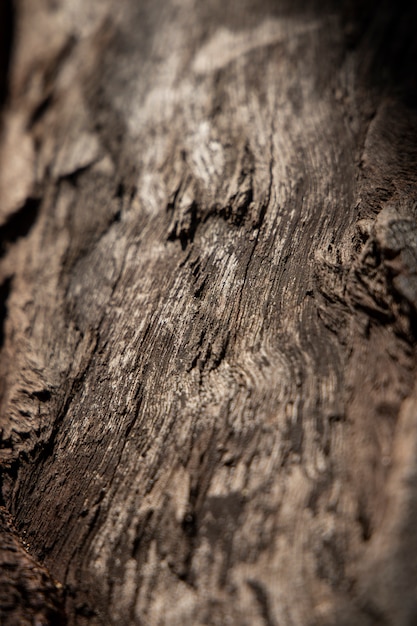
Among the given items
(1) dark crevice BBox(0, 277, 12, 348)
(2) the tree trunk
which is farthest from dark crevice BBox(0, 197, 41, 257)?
(1) dark crevice BBox(0, 277, 12, 348)

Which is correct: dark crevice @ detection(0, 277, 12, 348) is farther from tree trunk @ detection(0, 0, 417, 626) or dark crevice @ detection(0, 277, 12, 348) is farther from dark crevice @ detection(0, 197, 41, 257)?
dark crevice @ detection(0, 197, 41, 257)

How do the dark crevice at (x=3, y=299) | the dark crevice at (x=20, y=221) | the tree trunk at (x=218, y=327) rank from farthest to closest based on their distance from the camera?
1. the dark crevice at (x=20, y=221)
2. the dark crevice at (x=3, y=299)
3. the tree trunk at (x=218, y=327)

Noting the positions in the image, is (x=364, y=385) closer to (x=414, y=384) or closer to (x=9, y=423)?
(x=414, y=384)

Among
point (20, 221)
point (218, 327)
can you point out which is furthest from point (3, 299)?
point (218, 327)

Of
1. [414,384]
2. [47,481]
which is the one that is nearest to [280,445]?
[414,384]

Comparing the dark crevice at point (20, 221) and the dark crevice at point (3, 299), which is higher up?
the dark crevice at point (20, 221)

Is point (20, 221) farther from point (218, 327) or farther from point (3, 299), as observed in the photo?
point (218, 327)

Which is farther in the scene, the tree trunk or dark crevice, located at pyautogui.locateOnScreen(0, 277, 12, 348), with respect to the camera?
dark crevice, located at pyautogui.locateOnScreen(0, 277, 12, 348)

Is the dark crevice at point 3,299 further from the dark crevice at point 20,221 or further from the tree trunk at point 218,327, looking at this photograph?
the dark crevice at point 20,221

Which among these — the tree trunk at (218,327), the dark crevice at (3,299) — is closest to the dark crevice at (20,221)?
the tree trunk at (218,327)
